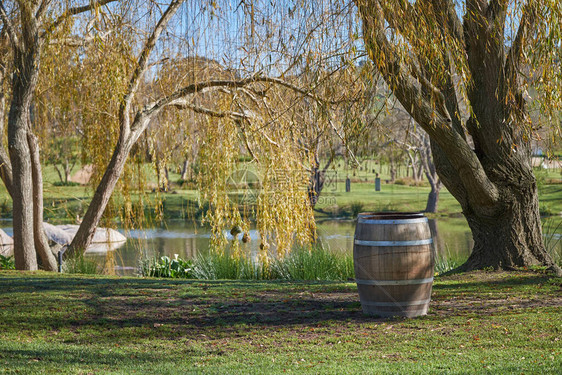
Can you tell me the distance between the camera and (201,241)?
56.2 ft

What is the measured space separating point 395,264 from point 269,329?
1.13 m

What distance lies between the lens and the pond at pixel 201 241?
1331cm

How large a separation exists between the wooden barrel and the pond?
19.0ft

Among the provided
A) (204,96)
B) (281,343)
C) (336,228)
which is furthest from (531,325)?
(336,228)

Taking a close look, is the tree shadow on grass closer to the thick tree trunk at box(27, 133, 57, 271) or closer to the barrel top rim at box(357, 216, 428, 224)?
the barrel top rim at box(357, 216, 428, 224)

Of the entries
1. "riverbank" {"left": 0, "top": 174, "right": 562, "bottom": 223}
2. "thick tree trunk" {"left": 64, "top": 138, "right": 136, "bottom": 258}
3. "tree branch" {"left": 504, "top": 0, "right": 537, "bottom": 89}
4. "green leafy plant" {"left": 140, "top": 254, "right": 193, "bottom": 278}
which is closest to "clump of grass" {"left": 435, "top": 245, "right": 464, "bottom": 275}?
"green leafy plant" {"left": 140, "top": 254, "right": 193, "bottom": 278}

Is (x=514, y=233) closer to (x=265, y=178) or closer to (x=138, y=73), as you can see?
(x=265, y=178)

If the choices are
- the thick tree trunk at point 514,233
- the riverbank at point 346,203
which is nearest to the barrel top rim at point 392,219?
the thick tree trunk at point 514,233

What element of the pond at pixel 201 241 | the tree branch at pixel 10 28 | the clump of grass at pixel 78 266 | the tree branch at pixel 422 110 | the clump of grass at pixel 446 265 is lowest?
the pond at pixel 201 241

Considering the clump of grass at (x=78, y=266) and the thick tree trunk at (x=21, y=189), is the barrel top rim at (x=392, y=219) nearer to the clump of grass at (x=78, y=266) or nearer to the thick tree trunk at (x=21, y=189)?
the thick tree trunk at (x=21, y=189)

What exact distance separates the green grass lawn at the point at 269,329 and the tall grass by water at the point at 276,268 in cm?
244

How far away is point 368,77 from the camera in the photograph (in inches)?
196

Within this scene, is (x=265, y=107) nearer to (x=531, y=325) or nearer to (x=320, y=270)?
(x=320, y=270)

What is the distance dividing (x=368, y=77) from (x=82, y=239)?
5984mm
